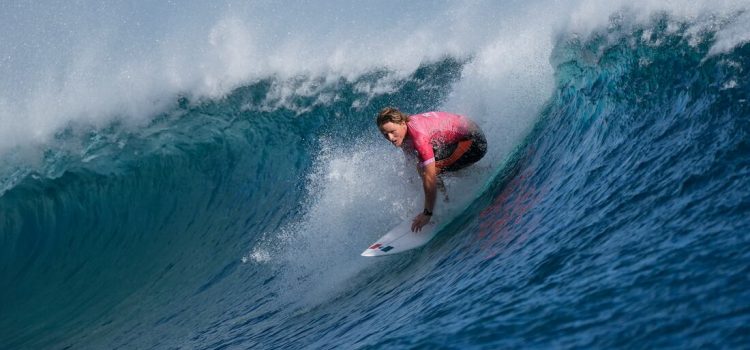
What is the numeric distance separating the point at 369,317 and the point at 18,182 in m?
9.43

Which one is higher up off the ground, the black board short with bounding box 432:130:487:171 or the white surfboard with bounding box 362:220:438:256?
the black board short with bounding box 432:130:487:171

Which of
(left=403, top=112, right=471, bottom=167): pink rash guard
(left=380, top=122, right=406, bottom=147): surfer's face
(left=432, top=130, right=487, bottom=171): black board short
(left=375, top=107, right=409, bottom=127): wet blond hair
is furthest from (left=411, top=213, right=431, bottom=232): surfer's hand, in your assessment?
(left=375, top=107, right=409, bottom=127): wet blond hair

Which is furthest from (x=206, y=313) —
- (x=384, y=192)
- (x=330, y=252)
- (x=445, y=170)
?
(x=445, y=170)

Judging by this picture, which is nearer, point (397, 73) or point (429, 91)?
point (429, 91)

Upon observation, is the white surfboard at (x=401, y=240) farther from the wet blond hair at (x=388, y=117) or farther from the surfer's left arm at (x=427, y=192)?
the wet blond hair at (x=388, y=117)

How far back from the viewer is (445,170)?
294 inches

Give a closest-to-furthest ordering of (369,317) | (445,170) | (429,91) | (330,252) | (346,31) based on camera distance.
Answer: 1. (369,317)
2. (445,170)
3. (330,252)
4. (429,91)
5. (346,31)

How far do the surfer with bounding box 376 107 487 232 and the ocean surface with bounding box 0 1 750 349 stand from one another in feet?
1.03

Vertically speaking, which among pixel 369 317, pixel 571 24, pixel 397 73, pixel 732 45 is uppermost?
pixel 397 73

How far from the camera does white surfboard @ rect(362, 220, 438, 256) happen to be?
704 cm

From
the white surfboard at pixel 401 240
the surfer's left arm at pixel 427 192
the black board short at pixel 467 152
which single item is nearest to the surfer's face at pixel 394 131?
the surfer's left arm at pixel 427 192

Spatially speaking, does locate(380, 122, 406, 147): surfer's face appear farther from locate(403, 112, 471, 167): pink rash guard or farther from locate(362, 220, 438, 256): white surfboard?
locate(362, 220, 438, 256): white surfboard

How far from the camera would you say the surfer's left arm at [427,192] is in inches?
261

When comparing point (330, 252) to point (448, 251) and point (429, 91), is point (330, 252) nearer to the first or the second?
point (448, 251)
